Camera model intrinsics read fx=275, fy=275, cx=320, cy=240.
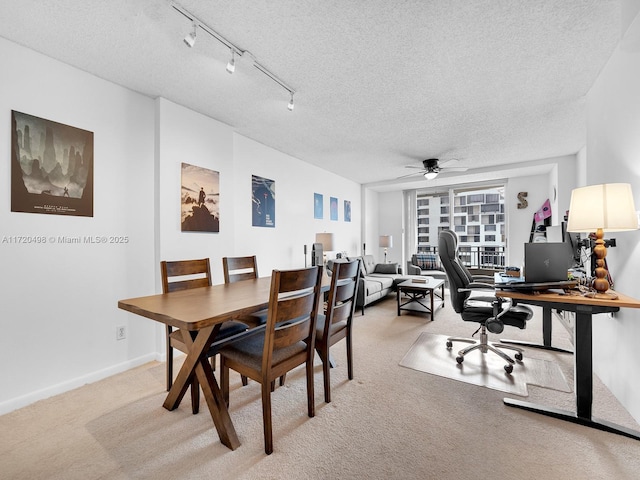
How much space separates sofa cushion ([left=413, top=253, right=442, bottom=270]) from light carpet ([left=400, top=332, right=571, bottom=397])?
3.64 m

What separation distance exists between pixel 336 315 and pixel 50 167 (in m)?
2.45

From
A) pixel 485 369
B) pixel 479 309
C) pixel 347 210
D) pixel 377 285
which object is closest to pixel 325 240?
pixel 377 285

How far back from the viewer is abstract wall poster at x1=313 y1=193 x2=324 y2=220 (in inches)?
205

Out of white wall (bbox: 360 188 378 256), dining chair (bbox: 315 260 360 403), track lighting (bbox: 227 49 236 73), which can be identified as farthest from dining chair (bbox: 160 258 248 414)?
white wall (bbox: 360 188 378 256)

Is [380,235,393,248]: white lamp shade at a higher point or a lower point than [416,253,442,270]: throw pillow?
higher

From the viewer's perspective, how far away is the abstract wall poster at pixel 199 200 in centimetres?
290

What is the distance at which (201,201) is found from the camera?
306 cm

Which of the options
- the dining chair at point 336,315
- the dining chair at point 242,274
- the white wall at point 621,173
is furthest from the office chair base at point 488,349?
the dining chair at point 242,274

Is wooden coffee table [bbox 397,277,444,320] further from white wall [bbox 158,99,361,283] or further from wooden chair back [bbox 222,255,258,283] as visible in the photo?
wooden chair back [bbox 222,255,258,283]

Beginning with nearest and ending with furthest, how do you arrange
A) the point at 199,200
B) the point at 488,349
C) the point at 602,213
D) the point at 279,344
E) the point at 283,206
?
the point at 279,344 → the point at 602,213 → the point at 488,349 → the point at 199,200 → the point at 283,206

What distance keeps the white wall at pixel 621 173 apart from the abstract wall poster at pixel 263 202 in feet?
11.8

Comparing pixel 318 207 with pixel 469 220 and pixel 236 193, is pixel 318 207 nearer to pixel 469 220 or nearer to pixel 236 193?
pixel 236 193

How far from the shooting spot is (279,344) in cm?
155

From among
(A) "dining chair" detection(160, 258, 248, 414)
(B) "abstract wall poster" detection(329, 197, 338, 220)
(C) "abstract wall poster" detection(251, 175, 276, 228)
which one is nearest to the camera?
(A) "dining chair" detection(160, 258, 248, 414)
